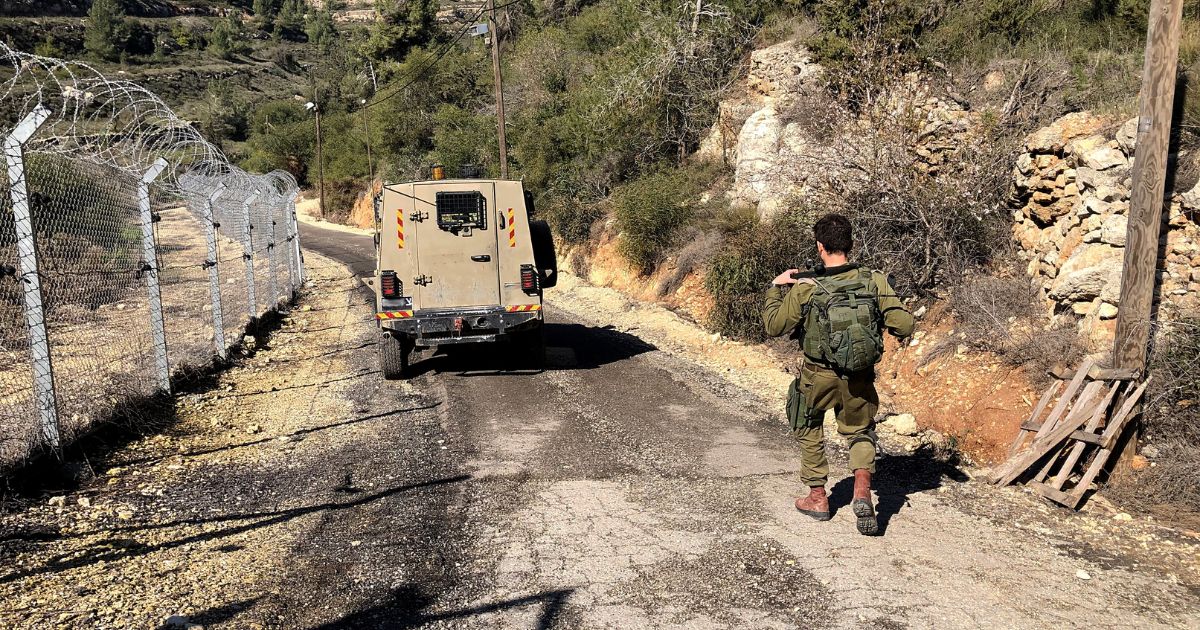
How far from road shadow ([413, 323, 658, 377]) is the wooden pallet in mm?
5139

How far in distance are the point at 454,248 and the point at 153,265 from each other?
10.3 feet

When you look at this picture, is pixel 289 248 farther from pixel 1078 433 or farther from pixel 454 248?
pixel 1078 433

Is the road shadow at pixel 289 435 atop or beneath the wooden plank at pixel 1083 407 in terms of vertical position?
beneath

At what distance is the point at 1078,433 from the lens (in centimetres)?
528

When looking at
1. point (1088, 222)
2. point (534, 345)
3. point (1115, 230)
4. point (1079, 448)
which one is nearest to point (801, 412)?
point (1079, 448)

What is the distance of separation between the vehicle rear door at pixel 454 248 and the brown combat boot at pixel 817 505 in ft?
16.9

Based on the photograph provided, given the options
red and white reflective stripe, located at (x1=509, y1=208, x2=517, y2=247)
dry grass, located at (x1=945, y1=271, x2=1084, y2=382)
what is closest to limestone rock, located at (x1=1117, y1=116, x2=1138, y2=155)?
dry grass, located at (x1=945, y1=271, x2=1084, y2=382)

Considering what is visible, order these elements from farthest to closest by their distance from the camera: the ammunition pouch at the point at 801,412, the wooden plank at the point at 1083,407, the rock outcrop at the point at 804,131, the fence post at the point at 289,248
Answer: the fence post at the point at 289,248
the rock outcrop at the point at 804,131
the wooden plank at the point at 1083,407
the ammunition pouch at the point at 801,412

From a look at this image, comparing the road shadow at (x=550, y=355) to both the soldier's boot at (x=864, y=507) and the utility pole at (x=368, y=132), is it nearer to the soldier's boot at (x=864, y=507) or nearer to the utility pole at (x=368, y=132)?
the soldier's boot at (x=864, y=507)

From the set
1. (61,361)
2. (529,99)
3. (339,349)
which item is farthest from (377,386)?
(529,99)

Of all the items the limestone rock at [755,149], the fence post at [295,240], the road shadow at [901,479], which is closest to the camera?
the road shadow at [901,479]

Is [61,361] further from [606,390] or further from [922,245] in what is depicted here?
[922,245]

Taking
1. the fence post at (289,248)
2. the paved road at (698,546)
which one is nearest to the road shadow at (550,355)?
the paved road at (698,546)

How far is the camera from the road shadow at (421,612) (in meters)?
3.60
